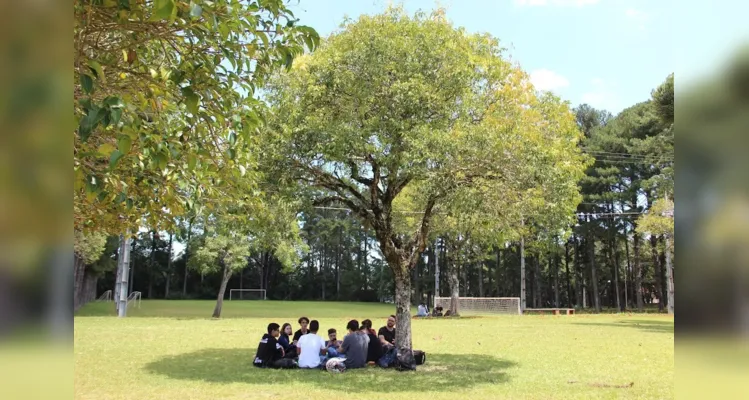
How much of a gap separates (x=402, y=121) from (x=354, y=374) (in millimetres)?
4692

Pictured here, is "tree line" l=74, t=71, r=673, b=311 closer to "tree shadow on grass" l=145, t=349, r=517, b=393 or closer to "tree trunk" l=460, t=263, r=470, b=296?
"tree trunk" l=460, t=263, r=470, b=296

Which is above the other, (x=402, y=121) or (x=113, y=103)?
(x=402, y=121)

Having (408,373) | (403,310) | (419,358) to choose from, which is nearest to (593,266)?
(403,310)

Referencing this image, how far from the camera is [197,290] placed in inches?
2379

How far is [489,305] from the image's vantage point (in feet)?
115

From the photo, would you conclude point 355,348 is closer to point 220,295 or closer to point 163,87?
point 163,87

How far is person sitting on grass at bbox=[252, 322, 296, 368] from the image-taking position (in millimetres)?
10602

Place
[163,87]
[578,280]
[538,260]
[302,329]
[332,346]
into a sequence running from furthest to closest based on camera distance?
[578,280] < [538,260] < [302,329] < [332,346] < [163,87]

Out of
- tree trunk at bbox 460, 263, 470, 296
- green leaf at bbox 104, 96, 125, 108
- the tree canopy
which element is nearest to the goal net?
tree trunk at bbox 460, 263, 470, 296

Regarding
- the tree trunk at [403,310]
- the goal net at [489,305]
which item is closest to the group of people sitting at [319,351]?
the tree trunk at [403,310]

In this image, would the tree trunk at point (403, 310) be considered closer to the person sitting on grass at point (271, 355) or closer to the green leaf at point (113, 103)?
the person sitting on grass at point (271, 355)
